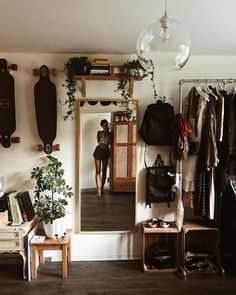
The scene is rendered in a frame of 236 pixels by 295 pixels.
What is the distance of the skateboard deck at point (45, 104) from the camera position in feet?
9.85

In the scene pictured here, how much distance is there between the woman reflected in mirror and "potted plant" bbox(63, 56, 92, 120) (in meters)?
0.38

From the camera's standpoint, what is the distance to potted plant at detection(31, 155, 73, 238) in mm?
2811

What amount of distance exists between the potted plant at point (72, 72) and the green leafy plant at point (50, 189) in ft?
1.85

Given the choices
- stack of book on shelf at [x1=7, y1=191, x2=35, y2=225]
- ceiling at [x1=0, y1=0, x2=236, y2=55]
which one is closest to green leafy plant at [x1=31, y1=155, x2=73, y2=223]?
stack of book on shelf at [x1=7, y1=191, x2=35, y2=225]

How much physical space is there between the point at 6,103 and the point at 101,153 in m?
1.11

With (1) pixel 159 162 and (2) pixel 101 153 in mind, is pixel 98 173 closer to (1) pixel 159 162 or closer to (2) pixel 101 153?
(2) pixel 101 153

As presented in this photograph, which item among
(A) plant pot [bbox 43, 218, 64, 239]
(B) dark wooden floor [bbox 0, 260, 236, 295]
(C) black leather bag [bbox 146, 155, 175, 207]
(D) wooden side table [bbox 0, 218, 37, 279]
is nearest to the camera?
(B) dark wooden floor [bbox 0, 260, 236, 295]

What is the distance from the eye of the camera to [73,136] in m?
3.10

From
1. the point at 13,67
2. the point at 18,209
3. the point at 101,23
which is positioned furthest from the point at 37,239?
the point at 101,23

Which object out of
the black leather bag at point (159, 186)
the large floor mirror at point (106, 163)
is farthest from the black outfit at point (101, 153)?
the black leather bag at point (159, 186)

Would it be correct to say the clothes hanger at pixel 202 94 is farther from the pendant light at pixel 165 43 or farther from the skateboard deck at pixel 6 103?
the skateboard deck at pixel 6 103

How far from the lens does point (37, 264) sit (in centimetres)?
296

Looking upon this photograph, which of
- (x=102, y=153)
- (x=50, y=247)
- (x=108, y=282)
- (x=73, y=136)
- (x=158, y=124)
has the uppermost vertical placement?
(x=158, y=124)

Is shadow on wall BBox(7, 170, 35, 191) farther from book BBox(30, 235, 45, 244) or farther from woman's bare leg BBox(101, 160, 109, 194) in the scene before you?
woman's bare leg BBox(101, 160, 109, 194)
